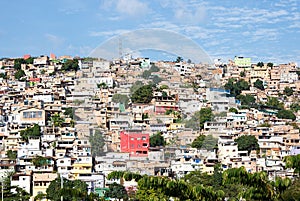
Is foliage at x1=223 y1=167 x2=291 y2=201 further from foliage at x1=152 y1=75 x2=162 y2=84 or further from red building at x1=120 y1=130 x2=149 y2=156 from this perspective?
foliage at x1=152 y1=75 x2=162 y2=84

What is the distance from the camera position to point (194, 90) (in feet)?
14.1

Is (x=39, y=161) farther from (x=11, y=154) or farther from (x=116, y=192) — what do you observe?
(x=116, y=192)

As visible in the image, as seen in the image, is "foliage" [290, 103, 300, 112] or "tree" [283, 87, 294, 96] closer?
"foliage" [290, 103, 300, 112]

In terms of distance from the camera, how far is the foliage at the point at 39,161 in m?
14.6

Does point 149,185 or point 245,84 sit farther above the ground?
point 245,84

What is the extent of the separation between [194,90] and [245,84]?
957 inches

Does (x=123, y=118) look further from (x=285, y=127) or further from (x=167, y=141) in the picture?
(x=285, y=127)

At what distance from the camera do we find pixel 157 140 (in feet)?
13.4

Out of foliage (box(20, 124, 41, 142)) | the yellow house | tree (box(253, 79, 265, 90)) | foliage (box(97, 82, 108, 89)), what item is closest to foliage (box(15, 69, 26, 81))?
tree (box(253, 79, 265, 90))

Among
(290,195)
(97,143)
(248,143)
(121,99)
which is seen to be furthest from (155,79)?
(248,143)

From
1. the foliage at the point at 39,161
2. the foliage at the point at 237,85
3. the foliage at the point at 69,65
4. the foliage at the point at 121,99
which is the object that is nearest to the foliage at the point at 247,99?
the foliage at the point at 237,85

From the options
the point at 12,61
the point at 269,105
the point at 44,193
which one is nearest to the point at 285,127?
the point at 269,105

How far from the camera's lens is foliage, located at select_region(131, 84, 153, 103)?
4262 mm

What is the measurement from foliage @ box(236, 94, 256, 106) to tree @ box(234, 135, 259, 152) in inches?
292
